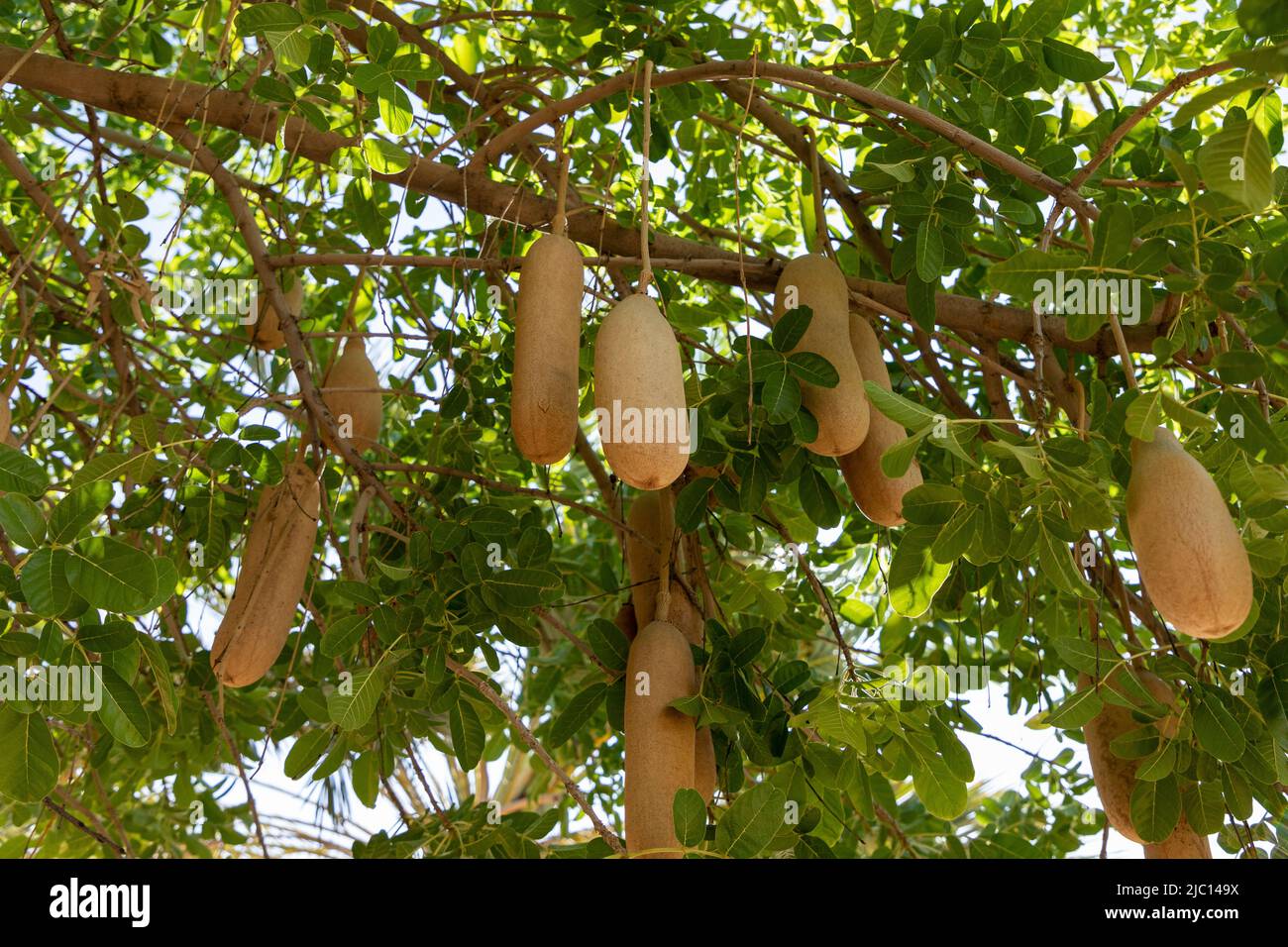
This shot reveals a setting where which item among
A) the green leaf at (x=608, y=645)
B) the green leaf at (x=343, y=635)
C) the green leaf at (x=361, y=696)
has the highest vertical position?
the green leaf at (x=343, y=635)

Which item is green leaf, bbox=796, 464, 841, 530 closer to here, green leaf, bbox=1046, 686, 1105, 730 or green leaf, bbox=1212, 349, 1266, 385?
green leaf, bbox=1046, 686, 1105, 730

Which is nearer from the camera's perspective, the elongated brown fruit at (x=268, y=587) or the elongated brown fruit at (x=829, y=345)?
the elongated brown fruit at (x=829, y=345)

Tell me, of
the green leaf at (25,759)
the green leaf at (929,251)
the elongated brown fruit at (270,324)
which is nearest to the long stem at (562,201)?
the green leaf at (929,251)

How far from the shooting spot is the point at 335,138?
7.11ft

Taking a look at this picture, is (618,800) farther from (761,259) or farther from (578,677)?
(761,259)

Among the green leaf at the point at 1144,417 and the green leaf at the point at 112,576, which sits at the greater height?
the green leaf at the point at 1144,417

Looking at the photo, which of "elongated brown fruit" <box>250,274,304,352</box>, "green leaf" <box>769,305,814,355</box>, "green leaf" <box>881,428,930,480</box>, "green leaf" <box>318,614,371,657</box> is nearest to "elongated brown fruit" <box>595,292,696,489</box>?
"green leaf" <box>881,428,930,480</box>

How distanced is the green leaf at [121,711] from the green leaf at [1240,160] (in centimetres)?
129

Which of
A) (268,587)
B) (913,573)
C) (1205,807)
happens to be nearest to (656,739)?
(913,573)

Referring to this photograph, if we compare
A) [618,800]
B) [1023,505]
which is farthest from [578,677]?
[1023,505]

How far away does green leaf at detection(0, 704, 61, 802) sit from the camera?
140 cm

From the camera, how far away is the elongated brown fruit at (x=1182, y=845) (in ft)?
5.66

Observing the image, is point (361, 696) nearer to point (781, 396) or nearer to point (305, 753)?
point (305, 753)

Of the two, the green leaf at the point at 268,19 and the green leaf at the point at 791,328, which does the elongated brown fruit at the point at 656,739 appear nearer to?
the green leaf at the point at 791,328
